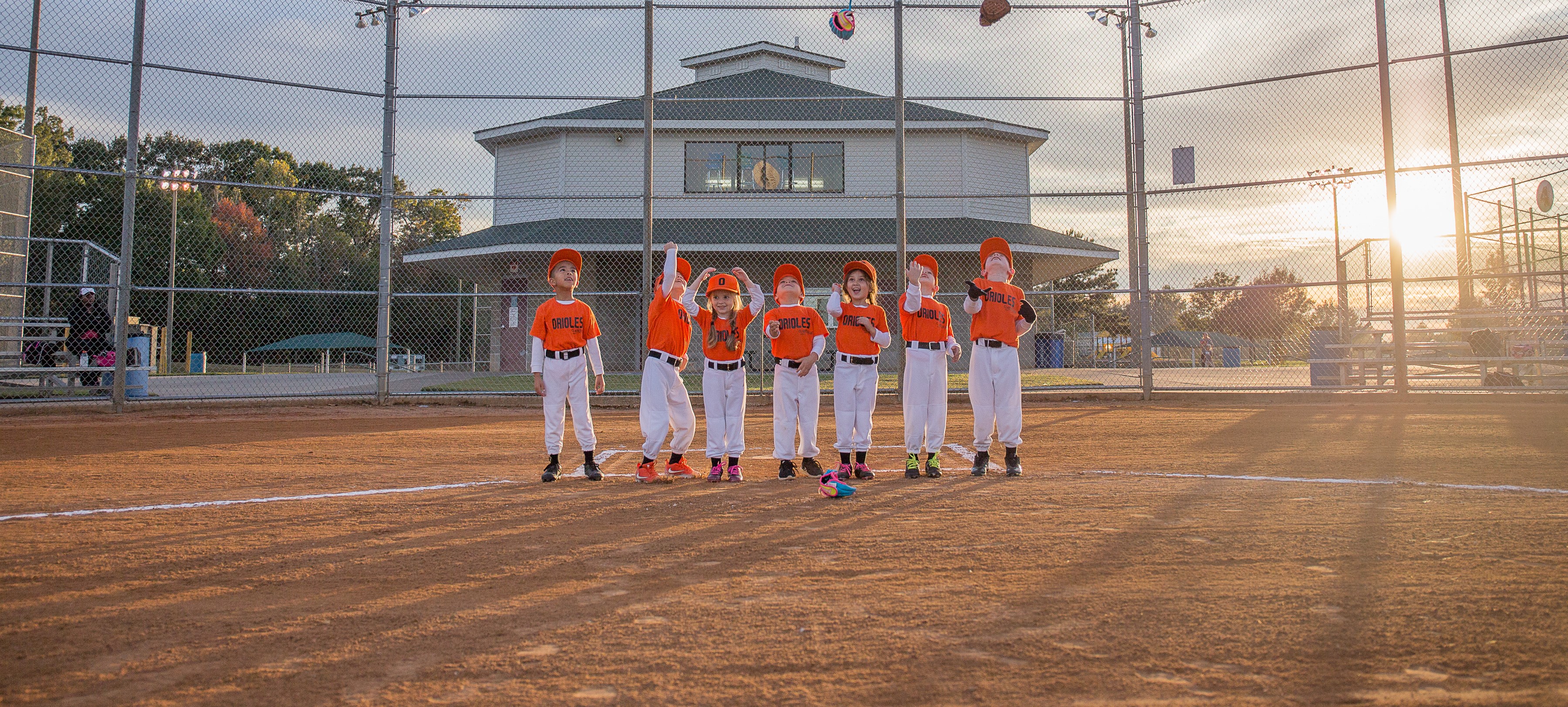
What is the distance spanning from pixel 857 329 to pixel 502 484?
2740 mm

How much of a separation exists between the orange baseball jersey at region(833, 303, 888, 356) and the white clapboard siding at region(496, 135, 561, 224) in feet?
55.7

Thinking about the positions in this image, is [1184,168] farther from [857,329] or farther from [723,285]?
[723,285]

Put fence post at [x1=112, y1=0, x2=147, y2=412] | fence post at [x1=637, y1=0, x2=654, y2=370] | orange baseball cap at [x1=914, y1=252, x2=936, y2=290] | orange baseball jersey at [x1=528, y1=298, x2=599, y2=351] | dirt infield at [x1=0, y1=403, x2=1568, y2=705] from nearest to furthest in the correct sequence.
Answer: dirt infield at [x1=0, y1=403, x2=1568, y2=705], orange baseball jersey at [x1=528, y1=298, x2=599, y2=351], orange baseball cap at [x1=914, y1=252, x2=936, y2=290], fence post at [x1=112, y1=0, x2=147, y2=412], fence post at [x1=637, y1=0, x2=654, y2=370]

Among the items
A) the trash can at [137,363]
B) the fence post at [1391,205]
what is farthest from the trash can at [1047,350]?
the trash can at [137,363]

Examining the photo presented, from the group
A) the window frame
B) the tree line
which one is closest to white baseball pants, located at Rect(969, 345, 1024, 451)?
the tree line

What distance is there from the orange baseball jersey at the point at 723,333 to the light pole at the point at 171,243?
17941 mm

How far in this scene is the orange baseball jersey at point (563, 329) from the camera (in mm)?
6320

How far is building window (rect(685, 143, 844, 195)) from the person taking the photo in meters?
22.1

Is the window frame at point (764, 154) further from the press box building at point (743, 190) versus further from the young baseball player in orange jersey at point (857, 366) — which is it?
the young baseball player in orange jersey at point (857, 366)

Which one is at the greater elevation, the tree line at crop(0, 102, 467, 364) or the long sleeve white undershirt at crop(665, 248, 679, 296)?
the tree line at crop(0, 102, 467, 364)

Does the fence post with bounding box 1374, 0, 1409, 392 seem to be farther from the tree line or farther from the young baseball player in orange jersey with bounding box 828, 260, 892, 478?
the tree line

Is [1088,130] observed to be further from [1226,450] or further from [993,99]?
[1226,450]

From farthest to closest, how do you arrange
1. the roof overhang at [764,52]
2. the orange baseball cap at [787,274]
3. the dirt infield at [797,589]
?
the roof overhang at [764,52] → the orange baseball cap at [787,274] → the dirt infield at [797,589]

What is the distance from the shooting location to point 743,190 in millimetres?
22000
